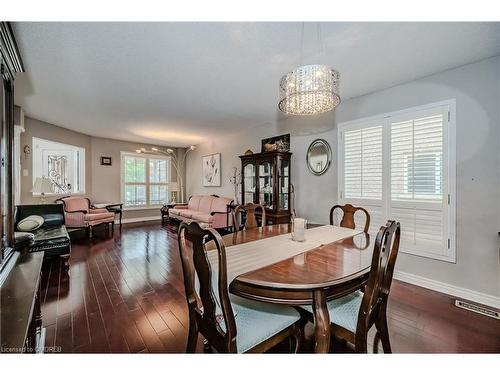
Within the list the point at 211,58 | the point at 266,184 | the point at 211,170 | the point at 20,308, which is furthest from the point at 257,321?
the point at 211,170

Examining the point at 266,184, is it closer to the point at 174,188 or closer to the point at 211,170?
the point at 211,170

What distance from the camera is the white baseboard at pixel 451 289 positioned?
2.09 meters

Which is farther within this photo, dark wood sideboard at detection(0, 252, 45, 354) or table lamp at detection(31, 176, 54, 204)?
table lamp at detection(31, 176, 54, 204)

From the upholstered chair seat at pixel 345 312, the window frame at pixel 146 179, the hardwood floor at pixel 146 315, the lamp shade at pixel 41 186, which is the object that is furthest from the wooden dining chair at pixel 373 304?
the window frame at pixel 146 179

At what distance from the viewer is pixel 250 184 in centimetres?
431

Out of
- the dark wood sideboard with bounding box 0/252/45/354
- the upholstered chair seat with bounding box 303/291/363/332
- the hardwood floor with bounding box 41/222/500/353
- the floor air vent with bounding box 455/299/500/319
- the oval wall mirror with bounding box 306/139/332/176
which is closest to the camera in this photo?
the dark wood sideboard with bounding box 0/252/45/354

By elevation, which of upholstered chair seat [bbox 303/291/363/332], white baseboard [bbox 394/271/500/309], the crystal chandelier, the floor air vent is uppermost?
the crystal chandelier

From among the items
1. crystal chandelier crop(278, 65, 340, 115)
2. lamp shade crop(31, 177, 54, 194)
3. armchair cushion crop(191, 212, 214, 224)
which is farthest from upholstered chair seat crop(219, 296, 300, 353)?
lamp shade crop(31, 177, 54, 194)

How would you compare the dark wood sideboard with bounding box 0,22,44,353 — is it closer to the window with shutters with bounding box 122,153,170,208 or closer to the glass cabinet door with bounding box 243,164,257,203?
the glass cabinet door with bounding box 243,164,257,203

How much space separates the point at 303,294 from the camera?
1.08 m

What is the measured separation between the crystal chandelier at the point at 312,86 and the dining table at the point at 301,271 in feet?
3.80

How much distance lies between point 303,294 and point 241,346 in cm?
39

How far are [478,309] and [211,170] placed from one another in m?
5.29

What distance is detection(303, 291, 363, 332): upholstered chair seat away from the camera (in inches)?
48.3
